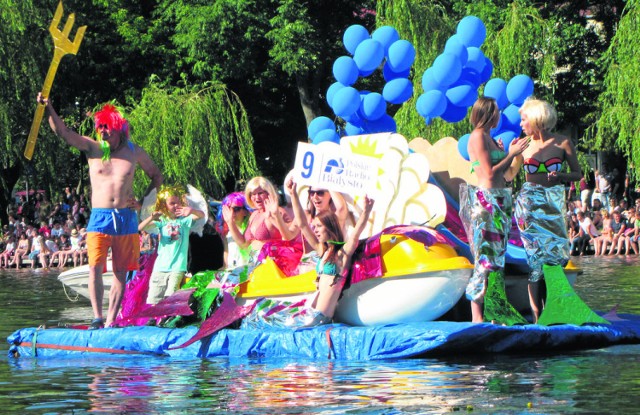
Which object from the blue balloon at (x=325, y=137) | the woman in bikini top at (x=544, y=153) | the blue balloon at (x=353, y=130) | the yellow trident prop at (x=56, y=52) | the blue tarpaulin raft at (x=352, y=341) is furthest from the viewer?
the blue balloon at (x=353, y=130)

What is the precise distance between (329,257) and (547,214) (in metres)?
1.63

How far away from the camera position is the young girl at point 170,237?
1170 cm

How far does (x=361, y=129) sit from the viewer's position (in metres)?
13.1

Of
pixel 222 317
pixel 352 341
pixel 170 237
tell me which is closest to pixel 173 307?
pixel 222 317

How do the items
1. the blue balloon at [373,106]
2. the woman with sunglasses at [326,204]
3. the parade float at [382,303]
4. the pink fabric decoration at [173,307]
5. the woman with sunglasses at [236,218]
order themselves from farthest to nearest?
the blue balloon at [373,106] → the woman with sunglasses at [236,218] → the pink fabric decoration at [173,307] → the woman with sunglasses at [326,204] → the parade float at [382,303]

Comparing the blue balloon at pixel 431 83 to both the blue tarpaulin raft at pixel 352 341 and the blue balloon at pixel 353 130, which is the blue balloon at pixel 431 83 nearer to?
the blue balloon at pixel 353 130

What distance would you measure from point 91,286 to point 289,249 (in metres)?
1.62

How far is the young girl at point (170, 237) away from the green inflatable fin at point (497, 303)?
3393 millimetres

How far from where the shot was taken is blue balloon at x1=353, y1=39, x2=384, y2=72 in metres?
13.8

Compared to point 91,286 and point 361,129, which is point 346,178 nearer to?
point 91,286

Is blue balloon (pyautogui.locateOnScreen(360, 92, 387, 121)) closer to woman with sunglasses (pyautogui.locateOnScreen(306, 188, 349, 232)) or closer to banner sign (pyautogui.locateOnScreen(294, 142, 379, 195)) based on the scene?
woman with sunglasses (pyautogui.locateOnScreen(306, 188, 349, 232))

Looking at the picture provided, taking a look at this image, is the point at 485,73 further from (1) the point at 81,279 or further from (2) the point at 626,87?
(2) the point at 626,87

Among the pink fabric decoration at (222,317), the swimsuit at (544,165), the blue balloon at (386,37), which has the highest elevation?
the blue balloon at (386,37)

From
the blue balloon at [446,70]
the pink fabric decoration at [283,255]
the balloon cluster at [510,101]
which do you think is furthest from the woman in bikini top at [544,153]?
the blue balloon at [446,70]
